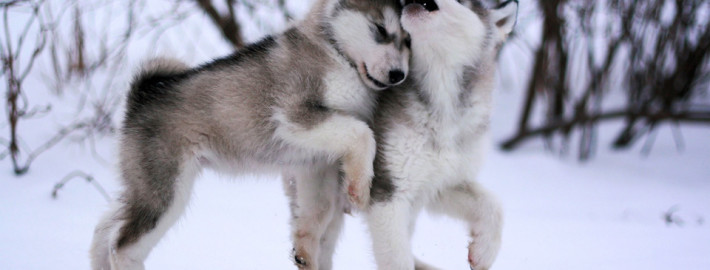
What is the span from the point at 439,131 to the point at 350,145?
39 centimetres

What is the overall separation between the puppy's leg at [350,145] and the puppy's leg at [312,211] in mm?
379

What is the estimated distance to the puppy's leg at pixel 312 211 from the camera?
3.35 meters

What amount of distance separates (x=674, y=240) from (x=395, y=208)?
2633mm

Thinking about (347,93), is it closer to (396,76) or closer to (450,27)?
(396,76)

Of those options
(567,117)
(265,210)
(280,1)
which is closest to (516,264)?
(265,210)

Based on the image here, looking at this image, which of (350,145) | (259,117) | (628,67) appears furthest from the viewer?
(628,67)

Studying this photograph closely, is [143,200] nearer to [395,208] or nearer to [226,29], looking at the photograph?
[395,208]

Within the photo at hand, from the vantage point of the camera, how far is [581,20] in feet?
22.2

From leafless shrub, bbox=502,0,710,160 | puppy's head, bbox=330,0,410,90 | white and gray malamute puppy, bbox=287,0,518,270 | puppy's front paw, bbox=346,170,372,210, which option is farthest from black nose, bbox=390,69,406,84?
leafless shrub, bbox=502,0,710,160

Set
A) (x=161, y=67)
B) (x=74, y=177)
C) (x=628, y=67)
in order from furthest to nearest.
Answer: (x=628, y=67)
(x=74, y=177)
(x=161, y=67)

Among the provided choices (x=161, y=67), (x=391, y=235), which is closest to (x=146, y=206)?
(x=161, y=67)

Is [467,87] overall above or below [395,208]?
above

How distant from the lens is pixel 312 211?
3.39 metres

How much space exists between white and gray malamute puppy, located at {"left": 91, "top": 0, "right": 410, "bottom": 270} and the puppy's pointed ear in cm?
45
